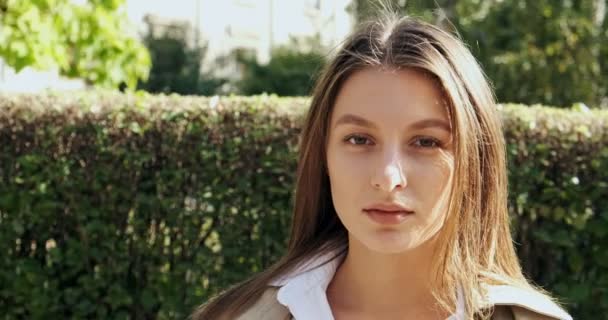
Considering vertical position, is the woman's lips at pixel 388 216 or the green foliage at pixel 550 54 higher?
the green foliage at pixel 550 54

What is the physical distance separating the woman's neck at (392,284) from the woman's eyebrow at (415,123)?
0.27 metres

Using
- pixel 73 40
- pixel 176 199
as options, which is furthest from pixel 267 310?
pixel 73 40

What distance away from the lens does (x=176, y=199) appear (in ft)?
13.1

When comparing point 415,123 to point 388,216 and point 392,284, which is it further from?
point 392,284

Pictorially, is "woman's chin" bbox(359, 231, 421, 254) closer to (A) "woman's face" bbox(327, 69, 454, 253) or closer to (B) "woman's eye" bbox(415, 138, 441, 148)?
(A) "woman's face" bbox(327, 69, 454, 253)

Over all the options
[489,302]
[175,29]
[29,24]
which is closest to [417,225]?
[489,302]

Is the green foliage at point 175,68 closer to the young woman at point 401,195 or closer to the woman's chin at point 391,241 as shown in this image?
the young woman at point 401,195

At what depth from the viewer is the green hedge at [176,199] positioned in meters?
3.74

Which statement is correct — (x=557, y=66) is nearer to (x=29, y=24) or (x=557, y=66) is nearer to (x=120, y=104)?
(x=29, y=24)

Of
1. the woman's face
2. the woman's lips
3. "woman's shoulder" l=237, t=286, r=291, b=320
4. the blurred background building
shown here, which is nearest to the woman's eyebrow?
the woman's face

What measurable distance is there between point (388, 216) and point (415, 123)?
192 mm

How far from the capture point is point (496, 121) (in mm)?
1948

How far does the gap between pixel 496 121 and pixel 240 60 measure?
15027 mm

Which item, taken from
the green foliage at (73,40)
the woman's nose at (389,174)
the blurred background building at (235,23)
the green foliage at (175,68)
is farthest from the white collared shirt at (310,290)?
the blurred background building at (235,23)
